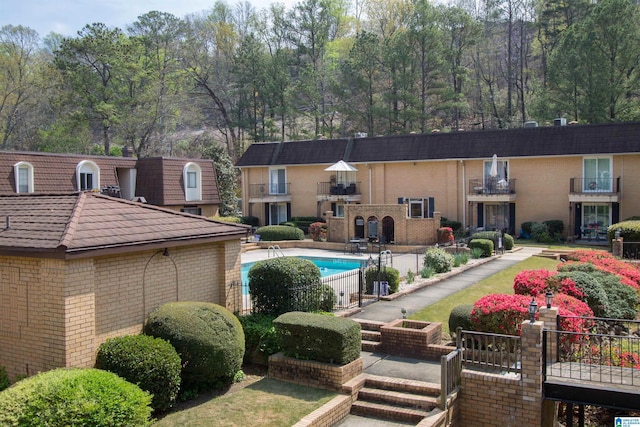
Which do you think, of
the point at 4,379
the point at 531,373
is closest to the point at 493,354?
the point at 531,373

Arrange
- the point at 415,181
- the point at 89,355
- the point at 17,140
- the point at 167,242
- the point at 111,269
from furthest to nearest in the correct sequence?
the point at 17,140 < the point at 415,181 < the point at 167,242 < the point at 111,269 < the point at 89,355

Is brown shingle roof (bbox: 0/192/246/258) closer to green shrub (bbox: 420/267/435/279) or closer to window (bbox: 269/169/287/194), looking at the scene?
green shrub (bbox: 420/267/435/279)

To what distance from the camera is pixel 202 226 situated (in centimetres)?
1341

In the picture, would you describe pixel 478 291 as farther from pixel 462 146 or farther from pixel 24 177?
pixel 24 177

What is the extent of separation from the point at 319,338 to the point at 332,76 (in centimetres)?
4855

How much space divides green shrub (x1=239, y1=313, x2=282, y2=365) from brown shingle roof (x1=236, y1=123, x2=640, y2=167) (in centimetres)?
2719

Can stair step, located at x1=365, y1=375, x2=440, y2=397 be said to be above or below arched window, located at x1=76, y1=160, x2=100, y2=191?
below

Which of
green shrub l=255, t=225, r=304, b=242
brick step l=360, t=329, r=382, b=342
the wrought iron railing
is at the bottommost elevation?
brick step l=360, t=329, r=382, b=342

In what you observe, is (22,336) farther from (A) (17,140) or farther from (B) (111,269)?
(A) (17,140)

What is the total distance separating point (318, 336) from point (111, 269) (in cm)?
435

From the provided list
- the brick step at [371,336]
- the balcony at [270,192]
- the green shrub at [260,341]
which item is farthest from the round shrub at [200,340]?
the balcony at [270,192]

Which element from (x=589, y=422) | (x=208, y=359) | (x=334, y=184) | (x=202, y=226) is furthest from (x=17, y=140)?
(x=589, y=422)

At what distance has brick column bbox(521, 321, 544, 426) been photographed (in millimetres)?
Result: 10055

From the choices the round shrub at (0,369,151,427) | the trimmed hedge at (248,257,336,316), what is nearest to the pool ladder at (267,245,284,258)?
the trimmed hedge at (248,257,336,316)
